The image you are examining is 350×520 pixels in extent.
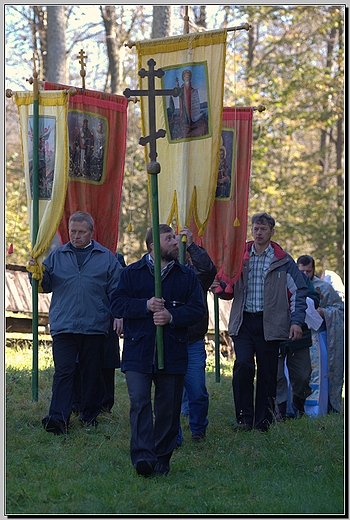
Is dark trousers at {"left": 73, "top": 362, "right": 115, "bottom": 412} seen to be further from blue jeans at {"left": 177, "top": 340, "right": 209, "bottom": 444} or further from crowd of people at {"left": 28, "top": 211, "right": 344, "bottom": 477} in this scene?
blue jeans at {"left": 177, "top": 340, "right": 209, "bottom": 444}

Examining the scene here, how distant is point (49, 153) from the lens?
350 inches

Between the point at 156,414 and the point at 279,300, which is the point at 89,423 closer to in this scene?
the point at 156,414

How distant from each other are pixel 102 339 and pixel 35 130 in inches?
93.7

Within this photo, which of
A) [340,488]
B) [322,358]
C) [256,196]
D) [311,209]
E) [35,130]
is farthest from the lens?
[256,196]

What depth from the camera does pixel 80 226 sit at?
7789mm

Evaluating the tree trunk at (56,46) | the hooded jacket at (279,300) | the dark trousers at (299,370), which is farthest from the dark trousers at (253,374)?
the tree trunk at (56,46)

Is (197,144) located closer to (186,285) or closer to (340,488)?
(186,285)

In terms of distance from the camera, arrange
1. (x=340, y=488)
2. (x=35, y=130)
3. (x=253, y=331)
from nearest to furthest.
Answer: (x=340, y=488) < (x=253, y=331) < (x=35, y=130)

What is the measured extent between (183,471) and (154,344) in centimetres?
109

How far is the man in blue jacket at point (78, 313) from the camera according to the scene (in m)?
7.71

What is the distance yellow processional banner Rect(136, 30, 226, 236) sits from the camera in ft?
28.0

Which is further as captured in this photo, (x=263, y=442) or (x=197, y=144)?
(x=197, y=144)

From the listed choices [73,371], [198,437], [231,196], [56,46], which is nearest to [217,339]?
[231,196]

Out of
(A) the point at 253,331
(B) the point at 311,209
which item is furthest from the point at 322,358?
(B) the point at 311,209
